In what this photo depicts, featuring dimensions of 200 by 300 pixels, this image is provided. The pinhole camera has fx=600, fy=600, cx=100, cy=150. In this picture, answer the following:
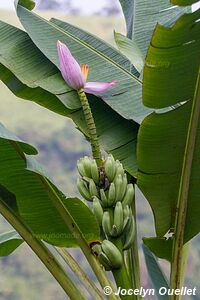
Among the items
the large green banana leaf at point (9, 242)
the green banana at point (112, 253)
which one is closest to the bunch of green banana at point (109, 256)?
the green banana at point (112, 253)

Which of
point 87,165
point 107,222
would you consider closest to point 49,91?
point 87,165

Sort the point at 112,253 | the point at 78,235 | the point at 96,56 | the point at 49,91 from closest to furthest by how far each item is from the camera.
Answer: the point at 112,253 → the point at 78,235 → the point at 49,91 → the point at 96,56

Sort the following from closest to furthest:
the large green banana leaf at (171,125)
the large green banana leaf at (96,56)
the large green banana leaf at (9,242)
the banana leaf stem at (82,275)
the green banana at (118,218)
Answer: the large green banana leaf at (171,125)
the green banana at (118,218)
the banana leaf stem at (82,275)
the large green banana leaf at (96,56)
the large green banana leaf at (9,242)

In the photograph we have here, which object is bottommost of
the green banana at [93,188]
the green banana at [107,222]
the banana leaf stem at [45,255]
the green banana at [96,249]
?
the banana leaf stem at [45,255]

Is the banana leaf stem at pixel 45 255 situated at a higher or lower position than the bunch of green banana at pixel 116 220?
lower

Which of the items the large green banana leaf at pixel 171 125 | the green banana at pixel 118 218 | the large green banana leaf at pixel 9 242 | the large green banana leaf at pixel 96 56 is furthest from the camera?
the large green banana leaf at pixel 9 242

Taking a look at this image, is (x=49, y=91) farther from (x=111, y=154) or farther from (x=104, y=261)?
(x=104, y=261)

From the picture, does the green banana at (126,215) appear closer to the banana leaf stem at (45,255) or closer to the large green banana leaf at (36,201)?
the large green banana leaf at (36,201)

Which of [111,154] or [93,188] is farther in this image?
[111,154]

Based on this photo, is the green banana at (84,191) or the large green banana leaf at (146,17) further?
the large green banana leaf at (146,17)
